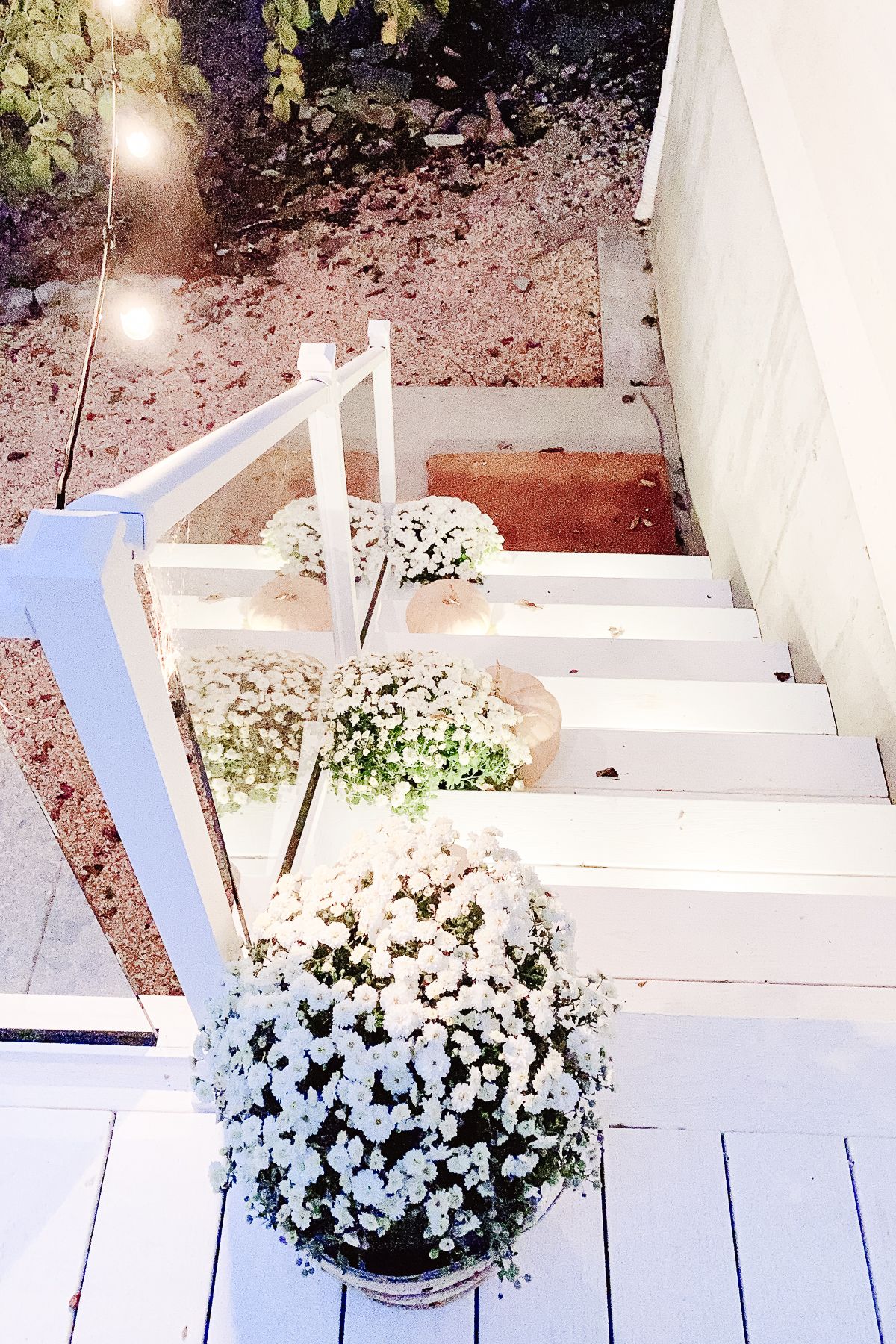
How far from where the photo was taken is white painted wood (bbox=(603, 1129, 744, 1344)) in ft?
3.86

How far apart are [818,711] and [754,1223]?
1514 millimetres

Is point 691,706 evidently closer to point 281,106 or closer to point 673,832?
point 673,832

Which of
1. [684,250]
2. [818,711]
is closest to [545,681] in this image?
[818,711]

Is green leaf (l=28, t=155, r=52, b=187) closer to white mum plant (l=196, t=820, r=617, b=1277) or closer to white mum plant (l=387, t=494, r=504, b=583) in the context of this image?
white mum plant (l=387, t=494, r=504, b=583)

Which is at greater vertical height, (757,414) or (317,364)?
(757,414)

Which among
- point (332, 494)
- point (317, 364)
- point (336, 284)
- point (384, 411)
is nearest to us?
point (317, 364)

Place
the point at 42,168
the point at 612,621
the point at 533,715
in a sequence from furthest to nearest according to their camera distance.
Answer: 1. the point at 42,168
2. the point at 612,621
3. the point at 533,715

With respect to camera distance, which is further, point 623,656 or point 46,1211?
point 623,656

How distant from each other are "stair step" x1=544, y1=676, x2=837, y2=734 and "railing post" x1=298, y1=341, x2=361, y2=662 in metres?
0.60

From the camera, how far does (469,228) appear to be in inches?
208

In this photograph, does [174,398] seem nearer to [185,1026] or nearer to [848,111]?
[848,111]

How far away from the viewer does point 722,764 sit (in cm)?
213

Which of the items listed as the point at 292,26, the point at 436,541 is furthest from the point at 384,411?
the point at 292,26

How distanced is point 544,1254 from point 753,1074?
41cm
